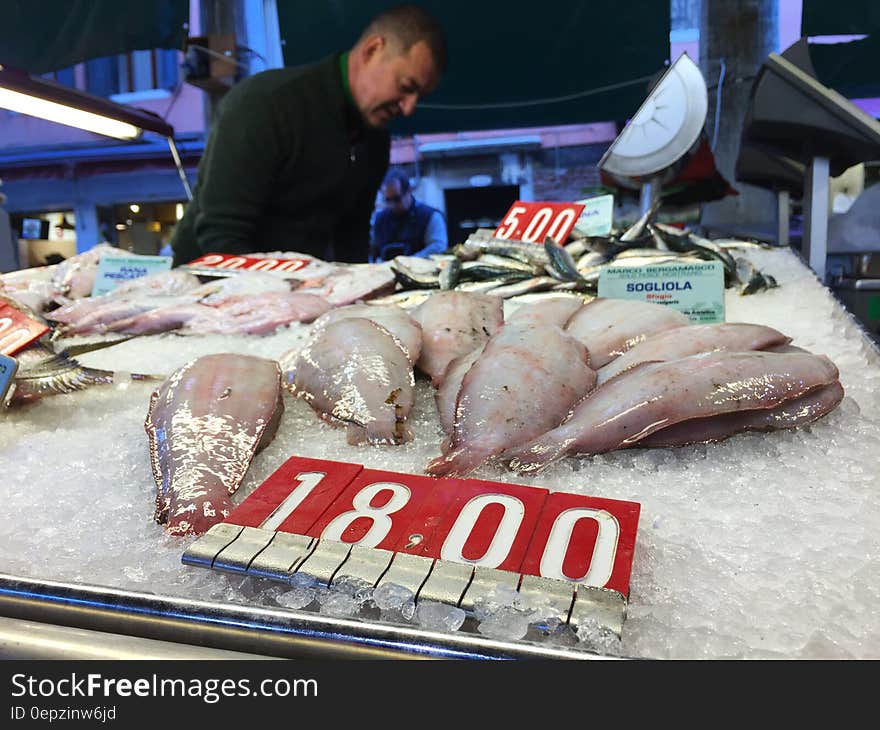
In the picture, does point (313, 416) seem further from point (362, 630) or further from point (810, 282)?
point (810, 282)

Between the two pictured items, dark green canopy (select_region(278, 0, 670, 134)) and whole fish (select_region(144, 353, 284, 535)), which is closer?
whole fish (select_region(144, 353, 284, 535))

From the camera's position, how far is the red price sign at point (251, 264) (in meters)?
2.50

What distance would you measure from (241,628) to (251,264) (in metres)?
2.19

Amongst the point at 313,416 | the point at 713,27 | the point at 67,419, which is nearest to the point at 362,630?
the point at 313,416

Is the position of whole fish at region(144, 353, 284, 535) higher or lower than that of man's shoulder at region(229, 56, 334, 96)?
lower

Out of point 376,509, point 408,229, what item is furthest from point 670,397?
point 408,229

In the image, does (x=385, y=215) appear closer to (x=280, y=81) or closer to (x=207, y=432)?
(x=280, y=81)

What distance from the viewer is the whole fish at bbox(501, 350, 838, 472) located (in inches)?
38.9

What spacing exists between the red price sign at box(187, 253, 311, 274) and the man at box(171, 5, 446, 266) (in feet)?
1.54

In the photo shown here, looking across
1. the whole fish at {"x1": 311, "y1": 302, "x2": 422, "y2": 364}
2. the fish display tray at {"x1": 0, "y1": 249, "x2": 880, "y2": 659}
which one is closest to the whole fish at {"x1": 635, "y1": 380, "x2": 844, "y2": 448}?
the fish display tray at {"x1": 0, "y1": 249, "x2": 880, "y2": 659}

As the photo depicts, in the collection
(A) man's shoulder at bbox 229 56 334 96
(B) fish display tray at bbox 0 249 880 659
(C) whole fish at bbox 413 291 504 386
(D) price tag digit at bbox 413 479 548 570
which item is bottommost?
(B) fish display tray at bbox 0 249 880 659

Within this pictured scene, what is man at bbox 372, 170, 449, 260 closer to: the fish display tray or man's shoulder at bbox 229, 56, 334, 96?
man's shoulder at bbox 229, 56, 334, 96

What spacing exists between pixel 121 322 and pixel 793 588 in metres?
1.97
